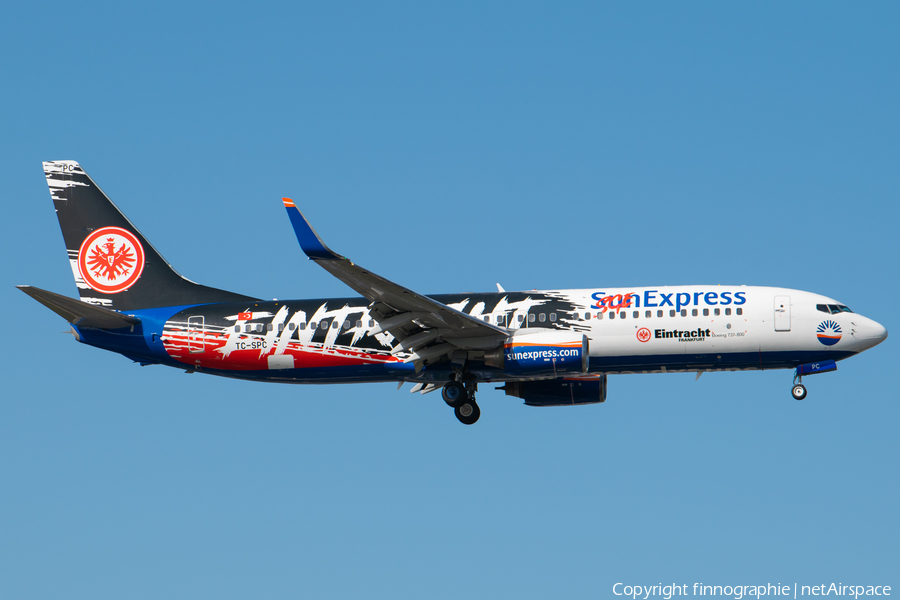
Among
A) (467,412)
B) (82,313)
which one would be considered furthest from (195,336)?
(467,412)

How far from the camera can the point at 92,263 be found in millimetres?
44375

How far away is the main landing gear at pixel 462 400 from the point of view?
39.7 m

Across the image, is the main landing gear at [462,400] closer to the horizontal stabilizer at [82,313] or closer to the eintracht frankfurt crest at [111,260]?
the horizontal stabilizer at [82,313]

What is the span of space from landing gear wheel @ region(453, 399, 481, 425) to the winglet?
416 inches

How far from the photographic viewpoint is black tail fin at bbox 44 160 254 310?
43562 mm

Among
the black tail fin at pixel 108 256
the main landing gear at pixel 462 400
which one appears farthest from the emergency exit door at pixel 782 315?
the black tail fin at pixel 108 256

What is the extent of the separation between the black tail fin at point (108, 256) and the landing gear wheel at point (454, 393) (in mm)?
9180

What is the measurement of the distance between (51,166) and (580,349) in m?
24.4

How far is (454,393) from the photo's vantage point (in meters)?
39.7

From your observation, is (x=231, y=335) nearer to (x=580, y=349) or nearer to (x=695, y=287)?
(x=580, y=349)

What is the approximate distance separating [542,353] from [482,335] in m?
2.30

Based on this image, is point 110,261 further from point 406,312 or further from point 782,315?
point 782,315

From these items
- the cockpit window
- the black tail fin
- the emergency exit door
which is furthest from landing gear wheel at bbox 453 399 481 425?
the cockpit window

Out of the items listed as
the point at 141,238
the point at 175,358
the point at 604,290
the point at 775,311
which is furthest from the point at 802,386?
the point at 141,238
